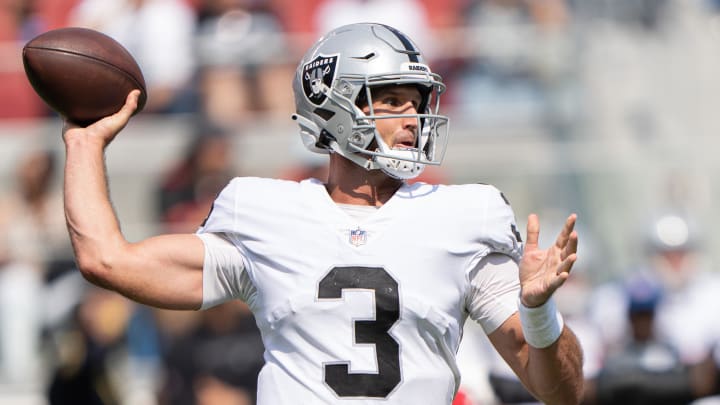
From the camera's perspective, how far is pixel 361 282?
2947mm

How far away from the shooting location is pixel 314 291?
2.96 metres

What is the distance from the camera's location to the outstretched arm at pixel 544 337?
2.84m

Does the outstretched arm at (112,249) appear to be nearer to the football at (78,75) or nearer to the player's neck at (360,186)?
the football at (78,75)

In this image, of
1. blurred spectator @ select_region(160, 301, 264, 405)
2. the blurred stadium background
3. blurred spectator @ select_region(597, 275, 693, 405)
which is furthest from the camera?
the blurred stadium background

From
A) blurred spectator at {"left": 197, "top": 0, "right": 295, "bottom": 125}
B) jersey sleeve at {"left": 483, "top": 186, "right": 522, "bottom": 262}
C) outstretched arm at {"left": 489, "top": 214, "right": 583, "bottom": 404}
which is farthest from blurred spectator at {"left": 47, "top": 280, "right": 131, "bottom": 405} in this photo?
jersey sleeve at {"left": 483, "top": 186, "right": 522, "bottom": 262}

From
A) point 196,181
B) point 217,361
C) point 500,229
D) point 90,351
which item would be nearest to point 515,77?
point 196,181

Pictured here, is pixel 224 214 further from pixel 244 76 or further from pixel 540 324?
pixel 244 76

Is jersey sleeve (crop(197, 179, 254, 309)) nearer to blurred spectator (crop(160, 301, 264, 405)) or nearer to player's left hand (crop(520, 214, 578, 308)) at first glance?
player's left hand (crop(520, 214, 578, 308))

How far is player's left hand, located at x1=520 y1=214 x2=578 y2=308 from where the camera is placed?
281 centimetres

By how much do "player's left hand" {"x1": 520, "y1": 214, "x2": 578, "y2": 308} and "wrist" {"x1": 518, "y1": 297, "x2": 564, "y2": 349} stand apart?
2cm

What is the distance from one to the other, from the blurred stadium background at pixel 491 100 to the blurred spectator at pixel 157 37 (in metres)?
0.01

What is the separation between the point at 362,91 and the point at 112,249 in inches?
30.0

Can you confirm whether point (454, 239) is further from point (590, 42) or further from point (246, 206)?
point (590, 42)

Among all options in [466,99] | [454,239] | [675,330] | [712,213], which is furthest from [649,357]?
[454,239]
